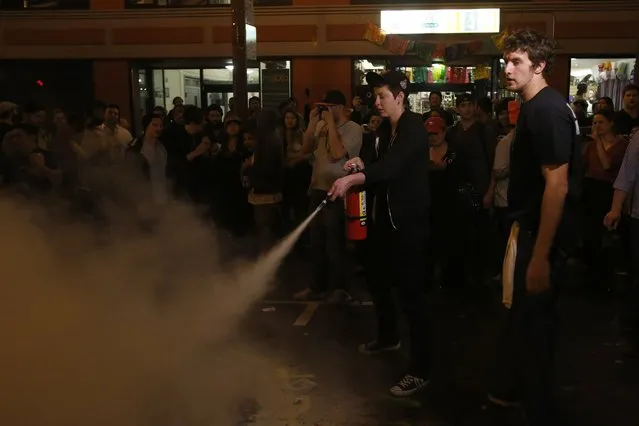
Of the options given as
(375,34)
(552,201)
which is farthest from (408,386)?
(375,34)

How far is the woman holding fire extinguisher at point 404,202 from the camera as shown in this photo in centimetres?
432

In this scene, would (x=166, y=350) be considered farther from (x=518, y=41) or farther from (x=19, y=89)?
(x=19, y=89)

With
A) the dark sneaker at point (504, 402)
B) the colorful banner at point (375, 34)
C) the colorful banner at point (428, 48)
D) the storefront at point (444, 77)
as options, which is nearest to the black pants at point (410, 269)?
the dark sneaker at point (504, 402)

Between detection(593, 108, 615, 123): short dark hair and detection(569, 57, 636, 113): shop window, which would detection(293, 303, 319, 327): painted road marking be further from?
detection(569, 57, 636, 113): shop window

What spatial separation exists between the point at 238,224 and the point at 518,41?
565cm

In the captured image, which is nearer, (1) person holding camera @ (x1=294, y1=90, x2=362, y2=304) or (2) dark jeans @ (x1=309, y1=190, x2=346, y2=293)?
(1) person holding camera @ (x1=294, y1=90, x2=362, y2=304)

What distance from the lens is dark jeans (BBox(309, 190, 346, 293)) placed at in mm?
6465

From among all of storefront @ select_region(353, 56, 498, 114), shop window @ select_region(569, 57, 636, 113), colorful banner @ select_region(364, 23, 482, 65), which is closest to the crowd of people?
colorful banner @ select_region(364, 23, 482, 65)

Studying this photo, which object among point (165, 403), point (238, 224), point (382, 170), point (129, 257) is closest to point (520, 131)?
point (382, 170)

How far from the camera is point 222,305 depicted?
6.03 m

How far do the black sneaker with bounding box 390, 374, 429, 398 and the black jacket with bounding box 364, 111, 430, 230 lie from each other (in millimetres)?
984

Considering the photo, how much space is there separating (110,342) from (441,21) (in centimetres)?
1204

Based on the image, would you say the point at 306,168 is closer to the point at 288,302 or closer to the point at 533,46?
the point at 288,302

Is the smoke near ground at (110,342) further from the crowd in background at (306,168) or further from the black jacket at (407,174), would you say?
the black jacket at (407,174)
